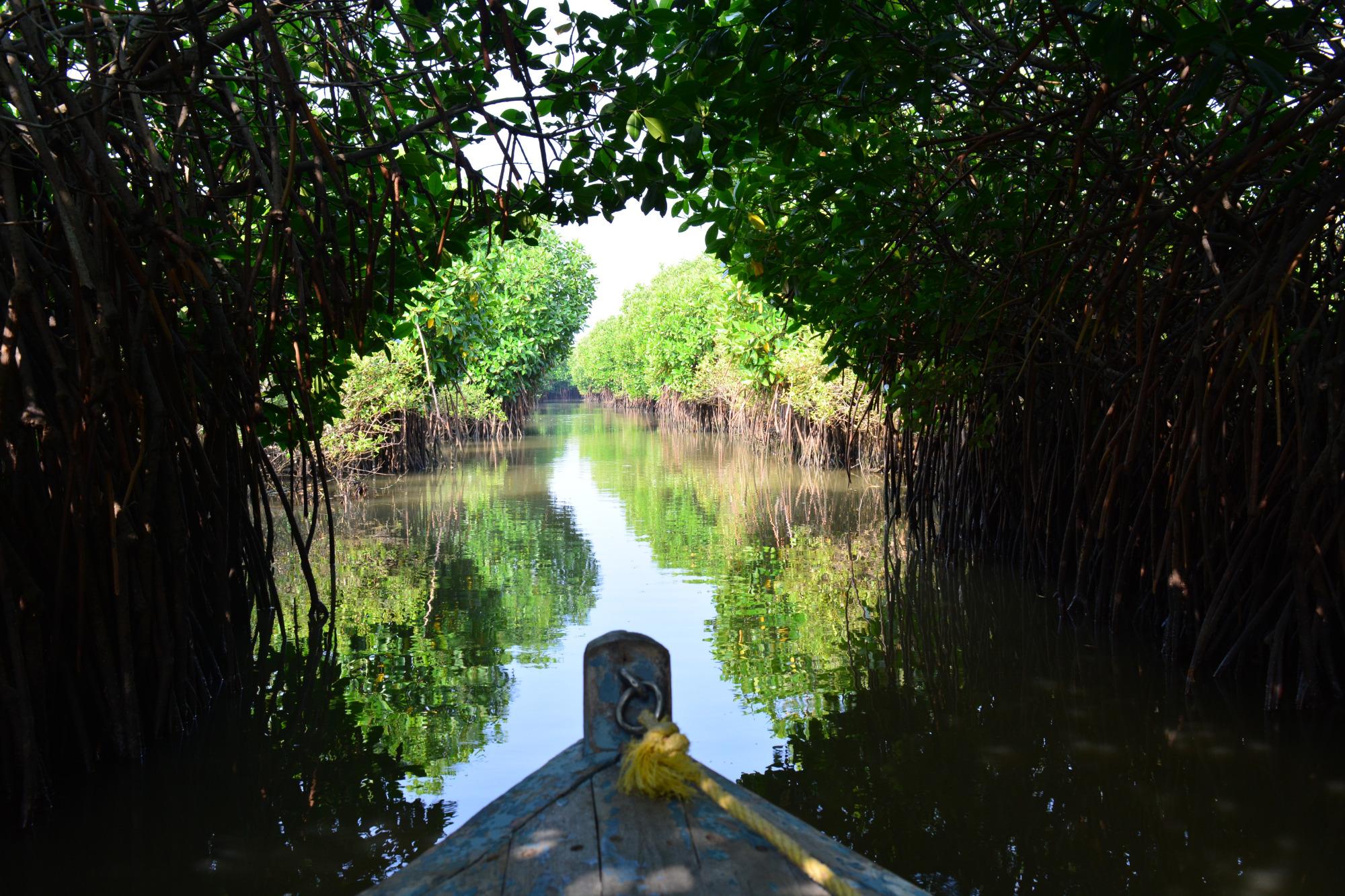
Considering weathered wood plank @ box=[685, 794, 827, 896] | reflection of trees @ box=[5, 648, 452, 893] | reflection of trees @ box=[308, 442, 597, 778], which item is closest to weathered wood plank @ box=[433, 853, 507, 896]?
weathered wood plank @ box=[685, 794, 827, 896]

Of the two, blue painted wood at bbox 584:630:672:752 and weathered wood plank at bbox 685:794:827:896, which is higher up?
blue painted wood at bbox 584:630:672:752

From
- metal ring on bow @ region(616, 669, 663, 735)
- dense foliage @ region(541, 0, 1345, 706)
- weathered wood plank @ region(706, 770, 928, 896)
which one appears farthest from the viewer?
dense foliage @ region(541, 0, 1345, 706)

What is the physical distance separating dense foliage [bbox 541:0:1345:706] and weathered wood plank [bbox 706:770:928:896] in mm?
1851

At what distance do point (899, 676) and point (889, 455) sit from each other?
3.85 metres

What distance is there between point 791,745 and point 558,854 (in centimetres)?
245

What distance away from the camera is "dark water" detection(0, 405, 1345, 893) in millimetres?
3035

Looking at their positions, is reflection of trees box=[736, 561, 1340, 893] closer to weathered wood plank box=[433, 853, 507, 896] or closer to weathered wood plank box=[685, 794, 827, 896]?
weathered wood plank box=[685, 794, 827, 896]

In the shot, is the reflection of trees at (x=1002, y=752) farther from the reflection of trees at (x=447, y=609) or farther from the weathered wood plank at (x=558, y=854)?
the weathered wood plank at (x=558, y=854)

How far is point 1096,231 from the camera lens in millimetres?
3357

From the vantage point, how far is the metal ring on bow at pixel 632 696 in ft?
6.25

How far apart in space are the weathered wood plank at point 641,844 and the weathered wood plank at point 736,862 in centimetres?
2

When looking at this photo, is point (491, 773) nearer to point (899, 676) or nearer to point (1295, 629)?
point (899, 676)

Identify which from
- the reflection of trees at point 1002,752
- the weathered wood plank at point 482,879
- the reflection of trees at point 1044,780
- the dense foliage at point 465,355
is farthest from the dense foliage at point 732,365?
the weathered wood plank at point 482,879

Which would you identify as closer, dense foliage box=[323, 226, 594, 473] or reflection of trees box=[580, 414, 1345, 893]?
reflection of trees box=[580, 414, 1345, 893]
